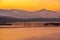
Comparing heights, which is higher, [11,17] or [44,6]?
[44,6]

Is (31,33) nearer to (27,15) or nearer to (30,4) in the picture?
(27,15)

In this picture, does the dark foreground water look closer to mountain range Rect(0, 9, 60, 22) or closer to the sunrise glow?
mountain range Rect(0, 9, 60, 22)

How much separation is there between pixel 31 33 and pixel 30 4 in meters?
0.30

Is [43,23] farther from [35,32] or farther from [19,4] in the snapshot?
[19,4]

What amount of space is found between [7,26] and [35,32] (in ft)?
0.94

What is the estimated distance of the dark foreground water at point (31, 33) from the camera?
129 centimetres

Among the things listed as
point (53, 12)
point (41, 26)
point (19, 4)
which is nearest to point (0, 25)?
point (19, 4)

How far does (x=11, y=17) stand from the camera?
51.5 inches

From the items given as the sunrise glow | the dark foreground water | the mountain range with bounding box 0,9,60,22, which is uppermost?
the sunrise glow

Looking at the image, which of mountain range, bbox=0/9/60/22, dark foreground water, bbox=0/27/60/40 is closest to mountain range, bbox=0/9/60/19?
mountain range, bbox=0/9/60/22

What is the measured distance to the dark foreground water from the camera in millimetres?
1292

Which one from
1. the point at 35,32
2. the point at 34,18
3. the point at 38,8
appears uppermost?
the point at 38,8

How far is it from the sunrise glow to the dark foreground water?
0.21 meters

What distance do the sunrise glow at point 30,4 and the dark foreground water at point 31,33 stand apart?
0.70ft
